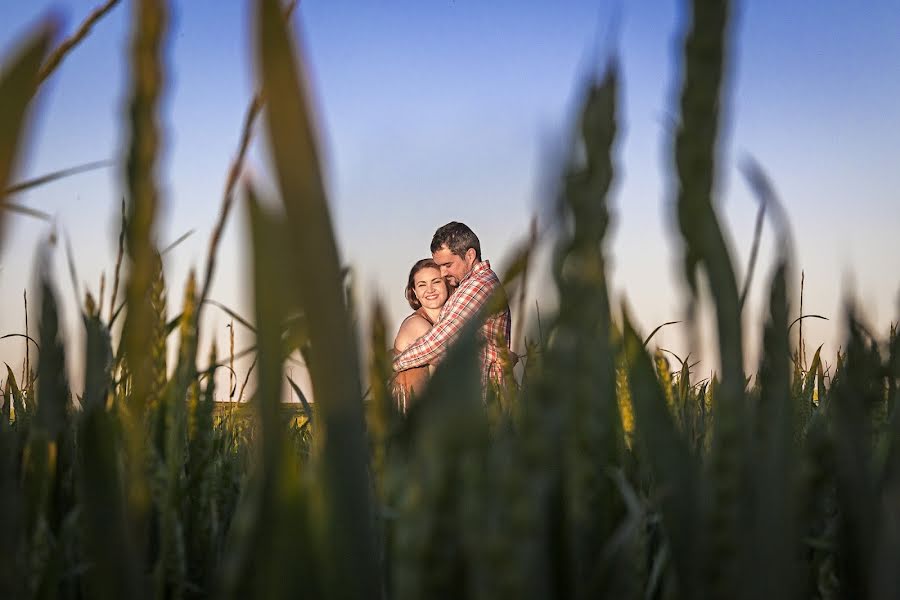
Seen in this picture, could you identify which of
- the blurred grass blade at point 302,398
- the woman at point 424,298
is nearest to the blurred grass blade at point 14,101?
the blurred grass blade at point 302,398

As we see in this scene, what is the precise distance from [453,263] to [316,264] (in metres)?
5.88

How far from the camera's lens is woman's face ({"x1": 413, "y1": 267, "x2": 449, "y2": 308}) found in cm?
666

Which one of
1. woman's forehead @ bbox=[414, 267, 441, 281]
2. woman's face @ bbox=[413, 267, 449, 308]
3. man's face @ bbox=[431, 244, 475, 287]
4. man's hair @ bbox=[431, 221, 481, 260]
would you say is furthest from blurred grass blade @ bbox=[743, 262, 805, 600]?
woman's forehead @ bbox=[414, 267, 441, 281]

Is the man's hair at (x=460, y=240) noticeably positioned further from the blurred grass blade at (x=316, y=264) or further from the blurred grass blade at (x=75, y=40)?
the blurred grass blade at (x=316, y=264)

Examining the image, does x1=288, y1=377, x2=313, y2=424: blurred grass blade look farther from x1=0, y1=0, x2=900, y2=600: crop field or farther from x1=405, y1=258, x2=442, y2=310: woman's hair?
x1=405, y1=258, x2=442, y2=310: woman's hair

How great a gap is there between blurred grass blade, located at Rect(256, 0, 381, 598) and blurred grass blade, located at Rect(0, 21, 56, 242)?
0.29 feet

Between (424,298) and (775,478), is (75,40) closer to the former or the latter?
(775,478)

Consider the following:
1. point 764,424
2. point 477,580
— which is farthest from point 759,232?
point 477,580

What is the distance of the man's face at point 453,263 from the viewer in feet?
19.2

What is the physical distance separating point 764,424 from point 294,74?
205 millimetres

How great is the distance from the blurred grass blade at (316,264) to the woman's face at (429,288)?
6341 mm

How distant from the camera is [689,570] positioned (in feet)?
0.94

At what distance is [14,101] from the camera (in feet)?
0.75

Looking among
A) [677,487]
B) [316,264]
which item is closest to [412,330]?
[677,487]
